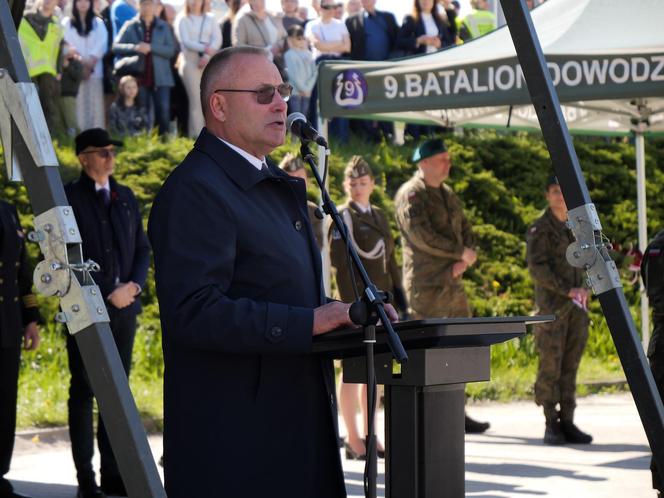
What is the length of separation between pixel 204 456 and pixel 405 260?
634 cm

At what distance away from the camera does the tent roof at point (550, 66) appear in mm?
7848

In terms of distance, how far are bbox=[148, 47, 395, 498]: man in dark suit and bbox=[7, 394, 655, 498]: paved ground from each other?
3931 millimetres

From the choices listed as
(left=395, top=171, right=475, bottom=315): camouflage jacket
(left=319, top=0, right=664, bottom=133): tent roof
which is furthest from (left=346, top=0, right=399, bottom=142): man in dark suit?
→ (left=319, top=0, right=664, bottom=133): tent roof

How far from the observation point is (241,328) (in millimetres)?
3504

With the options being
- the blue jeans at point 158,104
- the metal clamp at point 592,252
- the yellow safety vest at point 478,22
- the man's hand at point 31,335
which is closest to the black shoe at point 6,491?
the man's hand at point 31,335

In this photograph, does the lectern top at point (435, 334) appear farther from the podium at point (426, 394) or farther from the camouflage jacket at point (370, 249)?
the camouflage jacket at point (370, 249)

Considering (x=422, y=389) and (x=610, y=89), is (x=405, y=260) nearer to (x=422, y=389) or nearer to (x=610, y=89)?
(x=610, y=89)

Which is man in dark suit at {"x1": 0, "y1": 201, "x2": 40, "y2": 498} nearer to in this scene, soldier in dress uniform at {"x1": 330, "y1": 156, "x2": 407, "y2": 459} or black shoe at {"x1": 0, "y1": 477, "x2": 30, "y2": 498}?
black shoe at {"x1": 0, "y1": 477, "x2": 30, "y2": 498}

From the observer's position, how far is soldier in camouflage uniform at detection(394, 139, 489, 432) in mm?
9562

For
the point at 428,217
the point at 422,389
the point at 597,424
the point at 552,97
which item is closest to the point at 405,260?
the point at 428,217

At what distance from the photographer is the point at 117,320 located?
730 cm

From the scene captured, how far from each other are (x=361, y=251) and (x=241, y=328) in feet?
18.2

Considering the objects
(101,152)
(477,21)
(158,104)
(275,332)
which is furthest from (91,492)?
(477,21)

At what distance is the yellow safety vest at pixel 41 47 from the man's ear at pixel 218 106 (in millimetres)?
10874
